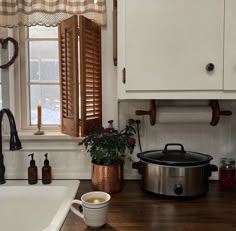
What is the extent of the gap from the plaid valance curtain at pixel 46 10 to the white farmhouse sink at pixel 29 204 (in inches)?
33.3

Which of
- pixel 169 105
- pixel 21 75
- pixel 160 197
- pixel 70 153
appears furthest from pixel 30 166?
pixel 169 105

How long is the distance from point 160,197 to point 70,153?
0.55 meters

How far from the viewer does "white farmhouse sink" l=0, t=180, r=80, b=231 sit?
4.98ft

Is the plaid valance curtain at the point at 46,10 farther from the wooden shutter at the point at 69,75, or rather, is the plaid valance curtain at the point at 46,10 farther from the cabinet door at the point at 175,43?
the cabinet door at the point at 175,43

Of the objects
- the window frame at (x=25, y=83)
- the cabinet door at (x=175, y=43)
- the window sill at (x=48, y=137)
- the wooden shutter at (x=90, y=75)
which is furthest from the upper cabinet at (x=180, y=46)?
the window frame at (x=25, y=83)

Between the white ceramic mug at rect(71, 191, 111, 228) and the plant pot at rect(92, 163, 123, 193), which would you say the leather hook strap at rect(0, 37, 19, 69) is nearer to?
the plant pot at rect(92, 163, 123, 193)

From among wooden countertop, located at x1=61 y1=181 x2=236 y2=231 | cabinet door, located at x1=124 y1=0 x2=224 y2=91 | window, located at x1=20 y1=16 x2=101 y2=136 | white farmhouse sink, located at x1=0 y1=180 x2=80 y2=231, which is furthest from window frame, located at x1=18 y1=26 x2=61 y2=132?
cabinet door, located at x1=124 y1=0 x2=224 y2=91

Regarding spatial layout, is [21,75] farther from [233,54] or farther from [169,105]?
[233,54]

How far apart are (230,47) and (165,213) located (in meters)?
0.75

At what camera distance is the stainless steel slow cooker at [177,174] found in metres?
1.39

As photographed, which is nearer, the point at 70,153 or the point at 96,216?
the point at 96,216

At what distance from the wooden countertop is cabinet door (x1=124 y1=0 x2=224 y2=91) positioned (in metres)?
0.52

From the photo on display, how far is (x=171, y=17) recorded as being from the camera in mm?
1315

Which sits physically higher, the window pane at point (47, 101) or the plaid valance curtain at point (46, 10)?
the plaid valance curtain at point (46, 10)
